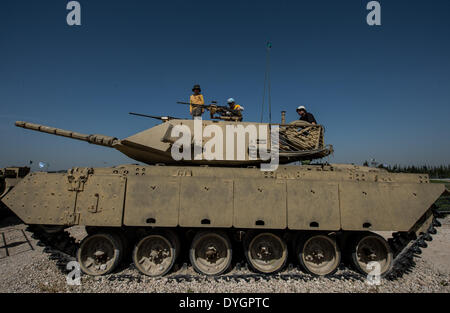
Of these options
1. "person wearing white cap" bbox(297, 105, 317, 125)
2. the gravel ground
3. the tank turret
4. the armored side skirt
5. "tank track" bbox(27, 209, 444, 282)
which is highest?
"person wearing white cap" bbox(297, 105, 317, 125)

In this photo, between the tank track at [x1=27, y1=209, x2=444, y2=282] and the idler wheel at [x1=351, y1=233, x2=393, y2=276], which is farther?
the idler wheel at [x1=351, y1=233, x2=393, y2=276]

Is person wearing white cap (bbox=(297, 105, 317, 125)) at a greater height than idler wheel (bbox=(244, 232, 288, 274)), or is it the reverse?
person wearing white cap (bbox=(297, 105, 317, 125))

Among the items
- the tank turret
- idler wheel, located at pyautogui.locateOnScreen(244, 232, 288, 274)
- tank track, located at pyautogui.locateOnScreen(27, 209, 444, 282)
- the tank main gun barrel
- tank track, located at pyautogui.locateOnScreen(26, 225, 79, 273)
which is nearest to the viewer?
tank track, located at pyautogui.locateOnScreen(27, 209, 444, 282)

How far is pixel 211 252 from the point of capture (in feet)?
18.1

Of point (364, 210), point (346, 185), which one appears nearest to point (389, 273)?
point (364, 210)

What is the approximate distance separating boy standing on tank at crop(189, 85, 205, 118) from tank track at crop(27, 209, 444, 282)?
4.41 meters

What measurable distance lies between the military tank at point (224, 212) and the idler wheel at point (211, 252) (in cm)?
2

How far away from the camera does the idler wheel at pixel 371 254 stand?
5573mm

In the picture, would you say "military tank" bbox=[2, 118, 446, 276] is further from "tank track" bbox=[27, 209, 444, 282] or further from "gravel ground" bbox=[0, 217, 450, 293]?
"gravel ground" bbox=[0, 217, 450, 293]

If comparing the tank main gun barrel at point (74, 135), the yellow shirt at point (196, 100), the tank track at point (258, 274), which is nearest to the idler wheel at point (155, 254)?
the tank track at point (258, 274)

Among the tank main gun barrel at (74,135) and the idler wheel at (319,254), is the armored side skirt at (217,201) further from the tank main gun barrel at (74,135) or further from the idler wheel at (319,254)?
the tank main gun barrel at (74,135)

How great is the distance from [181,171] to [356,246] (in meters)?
4.79

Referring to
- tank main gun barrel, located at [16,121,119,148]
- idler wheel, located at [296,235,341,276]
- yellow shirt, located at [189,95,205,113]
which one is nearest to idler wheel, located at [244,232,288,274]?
idler wheel, located at [296,235,341,276]

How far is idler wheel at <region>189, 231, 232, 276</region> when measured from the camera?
5.52m
